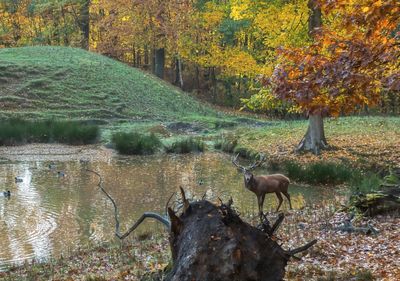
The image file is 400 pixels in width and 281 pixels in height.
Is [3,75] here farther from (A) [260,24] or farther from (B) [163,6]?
(A) [260,24]

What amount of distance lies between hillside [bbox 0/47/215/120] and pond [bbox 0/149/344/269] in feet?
33.8

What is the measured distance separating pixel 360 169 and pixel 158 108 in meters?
20.2

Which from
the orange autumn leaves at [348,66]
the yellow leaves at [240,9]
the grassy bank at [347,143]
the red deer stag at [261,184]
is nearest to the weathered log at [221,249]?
the orange autumn leaves at [348,66]

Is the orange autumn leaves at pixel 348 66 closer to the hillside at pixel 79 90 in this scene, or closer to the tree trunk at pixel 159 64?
the hillside at pixel 79 90

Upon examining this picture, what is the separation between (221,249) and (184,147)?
18963 millimetres

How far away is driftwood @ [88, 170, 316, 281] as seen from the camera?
464 cm

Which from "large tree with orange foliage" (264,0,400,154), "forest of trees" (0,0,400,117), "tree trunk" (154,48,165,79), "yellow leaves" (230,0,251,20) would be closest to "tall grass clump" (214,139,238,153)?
"forest of trees" (0,0,400,117)

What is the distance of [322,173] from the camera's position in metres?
15.5

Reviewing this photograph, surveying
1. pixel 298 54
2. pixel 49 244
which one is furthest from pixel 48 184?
pixel 298 54

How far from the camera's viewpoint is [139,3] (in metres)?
40.9

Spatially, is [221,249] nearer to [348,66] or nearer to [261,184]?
[348,66]

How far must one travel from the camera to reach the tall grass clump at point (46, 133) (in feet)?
78.1

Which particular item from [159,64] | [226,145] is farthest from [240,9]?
[159,64]

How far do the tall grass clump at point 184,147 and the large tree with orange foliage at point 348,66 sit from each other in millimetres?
15334
